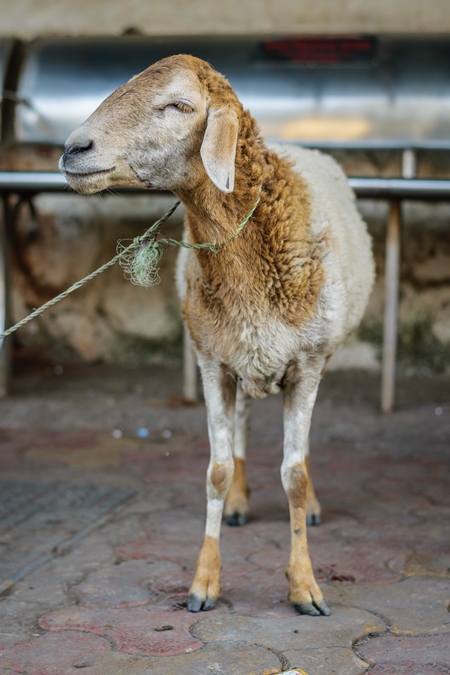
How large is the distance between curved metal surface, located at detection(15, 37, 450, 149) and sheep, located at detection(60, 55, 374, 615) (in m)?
2.70

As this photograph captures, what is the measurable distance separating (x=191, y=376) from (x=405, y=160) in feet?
6.57

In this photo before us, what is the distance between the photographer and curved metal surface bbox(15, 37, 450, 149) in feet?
19.5

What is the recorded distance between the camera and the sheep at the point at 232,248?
8.99 feet

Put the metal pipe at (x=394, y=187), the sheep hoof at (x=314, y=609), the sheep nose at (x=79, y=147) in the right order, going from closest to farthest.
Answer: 1. the sheep nose at (x=79, y=147)
2. the sheep hoof at (x=314, y=609)
3. the metal pipe at (x=394, y=187)

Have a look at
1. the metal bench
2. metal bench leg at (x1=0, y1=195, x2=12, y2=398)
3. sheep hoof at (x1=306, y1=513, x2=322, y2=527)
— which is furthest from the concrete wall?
sheep hoof at (x1=306, y1=513, x2=322, y2=527)

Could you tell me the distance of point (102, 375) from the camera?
6777mm

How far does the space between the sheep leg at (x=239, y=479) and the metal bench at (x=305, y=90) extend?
6.15 ft

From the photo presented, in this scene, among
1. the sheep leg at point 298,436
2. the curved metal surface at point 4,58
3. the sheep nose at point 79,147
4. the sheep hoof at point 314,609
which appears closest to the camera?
the sheep nose at point 79,147

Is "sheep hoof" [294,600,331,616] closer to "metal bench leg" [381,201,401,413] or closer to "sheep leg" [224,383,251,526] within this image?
"sheep leg" [224,383,251,526]

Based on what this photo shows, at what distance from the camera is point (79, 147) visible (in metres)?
2.64

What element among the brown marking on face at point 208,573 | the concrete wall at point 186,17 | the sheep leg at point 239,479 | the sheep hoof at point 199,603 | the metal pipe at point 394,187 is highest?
the concrete wall at point 186,17

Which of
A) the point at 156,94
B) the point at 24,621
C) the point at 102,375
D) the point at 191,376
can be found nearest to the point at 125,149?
the point at 156,94

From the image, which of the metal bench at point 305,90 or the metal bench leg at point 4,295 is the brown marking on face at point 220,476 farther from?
the metal bench leg at point 4,295

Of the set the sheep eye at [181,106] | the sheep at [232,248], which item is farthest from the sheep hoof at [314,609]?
the sheep eye at [181,106]
